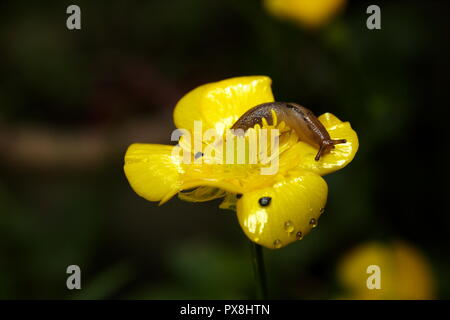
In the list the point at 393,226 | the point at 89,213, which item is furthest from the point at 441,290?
the point at 89,213

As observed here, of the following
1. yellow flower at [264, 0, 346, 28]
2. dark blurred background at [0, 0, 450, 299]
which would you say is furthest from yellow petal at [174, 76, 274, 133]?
yellow flower at [264, 0, 346, 28]

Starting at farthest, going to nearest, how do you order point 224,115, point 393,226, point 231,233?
point 231,233
point 393,226
point 224,115

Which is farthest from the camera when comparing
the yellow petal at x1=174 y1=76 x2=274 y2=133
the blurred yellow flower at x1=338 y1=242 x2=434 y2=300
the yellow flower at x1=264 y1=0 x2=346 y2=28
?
the yellow flower at x1=264 y1=0 x2=346 y2=28

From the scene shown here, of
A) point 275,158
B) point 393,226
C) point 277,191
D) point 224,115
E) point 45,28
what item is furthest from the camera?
point 45,28

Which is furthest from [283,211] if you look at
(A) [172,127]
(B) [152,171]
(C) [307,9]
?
(A) [172,127]

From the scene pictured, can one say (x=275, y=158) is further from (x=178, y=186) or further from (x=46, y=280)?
(x=46, y=280)

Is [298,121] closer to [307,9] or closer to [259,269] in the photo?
[259,269]

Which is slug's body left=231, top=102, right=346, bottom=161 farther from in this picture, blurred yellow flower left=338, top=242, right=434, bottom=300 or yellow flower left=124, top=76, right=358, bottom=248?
blurred yellow flower left=338, top=242, right=434, bottom=300
